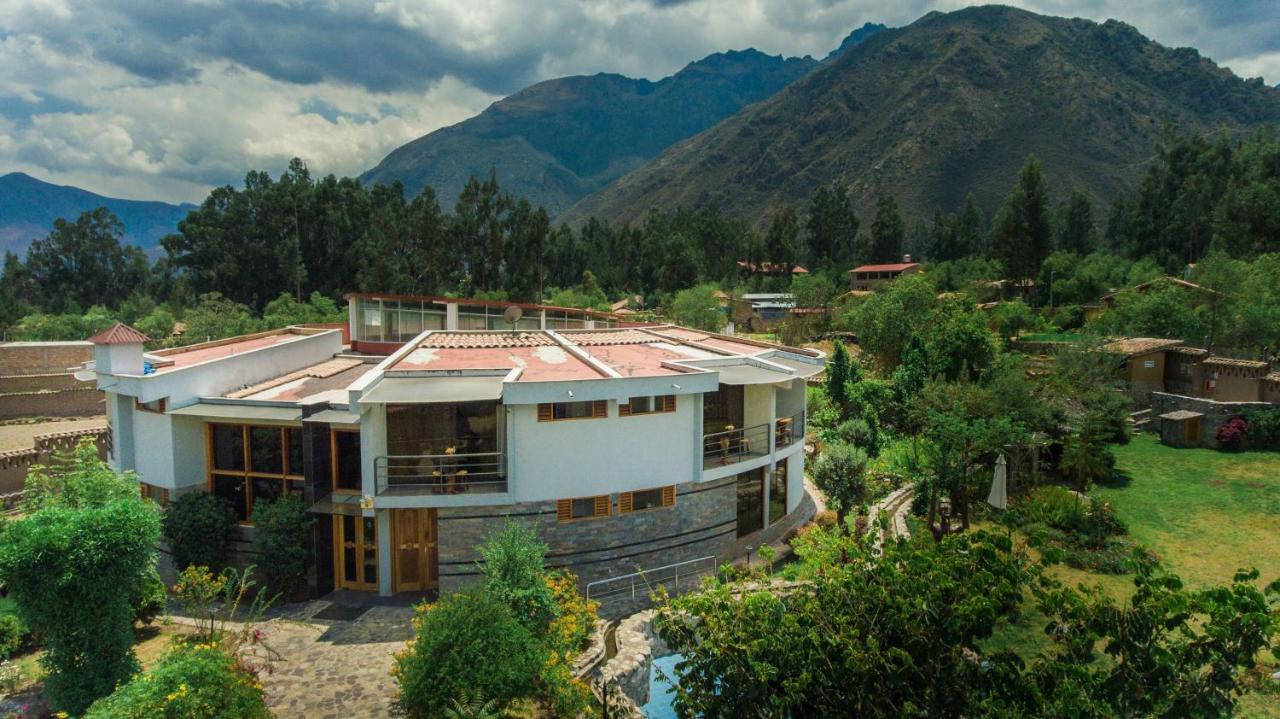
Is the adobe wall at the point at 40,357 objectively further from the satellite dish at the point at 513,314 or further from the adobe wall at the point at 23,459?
the satellite dish at the point at 513,314

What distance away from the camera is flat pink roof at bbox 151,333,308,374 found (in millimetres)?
19523

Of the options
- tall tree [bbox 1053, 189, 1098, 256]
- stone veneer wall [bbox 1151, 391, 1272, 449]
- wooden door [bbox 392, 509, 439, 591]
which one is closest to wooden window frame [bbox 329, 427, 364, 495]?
wooden door [bbox 392, 509, 439, 591]

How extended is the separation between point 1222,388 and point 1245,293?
515 inches

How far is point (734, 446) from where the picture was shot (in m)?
19.8

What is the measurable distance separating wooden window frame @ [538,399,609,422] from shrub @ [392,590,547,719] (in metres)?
5.10

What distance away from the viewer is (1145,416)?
31578 millimetres

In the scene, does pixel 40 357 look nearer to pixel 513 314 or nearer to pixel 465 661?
pixel 513 314

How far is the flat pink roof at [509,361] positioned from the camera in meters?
16.6

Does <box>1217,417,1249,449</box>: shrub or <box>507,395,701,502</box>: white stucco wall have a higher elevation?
<box>507,395,701,502</box>: white stucco wall

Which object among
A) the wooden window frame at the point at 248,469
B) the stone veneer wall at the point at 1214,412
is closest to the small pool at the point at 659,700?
the wooden window frame at the point at 248,469

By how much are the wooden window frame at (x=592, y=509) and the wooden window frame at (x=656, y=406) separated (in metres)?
1.95

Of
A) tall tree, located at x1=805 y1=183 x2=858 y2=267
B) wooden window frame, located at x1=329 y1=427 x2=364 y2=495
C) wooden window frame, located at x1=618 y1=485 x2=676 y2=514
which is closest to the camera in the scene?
wooden window frame, located at x1=618 y1=485 x2=676 y2=514

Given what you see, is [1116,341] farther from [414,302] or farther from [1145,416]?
[414,302]

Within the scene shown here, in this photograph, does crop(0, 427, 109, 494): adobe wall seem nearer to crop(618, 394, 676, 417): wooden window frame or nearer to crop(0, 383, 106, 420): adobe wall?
crop(0, 383, 106, 420): adobe wall
